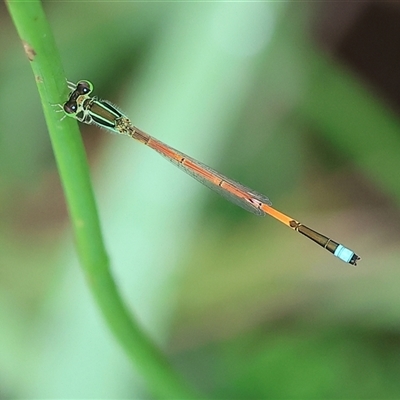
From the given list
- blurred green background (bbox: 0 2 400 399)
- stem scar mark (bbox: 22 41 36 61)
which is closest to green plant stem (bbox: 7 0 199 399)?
stem scar mark (bbox: 22 41 36 61)

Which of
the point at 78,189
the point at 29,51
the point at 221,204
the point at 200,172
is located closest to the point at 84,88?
the point at 200,172

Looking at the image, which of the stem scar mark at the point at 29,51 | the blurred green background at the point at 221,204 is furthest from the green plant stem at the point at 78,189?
the blurred green background at the point at 221,204

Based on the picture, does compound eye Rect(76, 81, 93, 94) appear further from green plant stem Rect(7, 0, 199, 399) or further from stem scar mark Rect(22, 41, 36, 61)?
stem scar mark Rect(22, 41, 36, 61)

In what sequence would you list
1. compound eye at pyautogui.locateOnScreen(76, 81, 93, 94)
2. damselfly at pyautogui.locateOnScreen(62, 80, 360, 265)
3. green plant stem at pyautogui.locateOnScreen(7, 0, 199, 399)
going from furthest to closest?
1. damselfly at pyautogui.locateOnScreen(62, 80, 360, 265)
2. compound eye at pyautogui.locateOnScreen(76, 81, 93, 94)
3. green plant stem at pyautogui.locateOnScreen(7, 0, 199, 399)

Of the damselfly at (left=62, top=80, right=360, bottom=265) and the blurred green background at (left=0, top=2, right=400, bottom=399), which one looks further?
the blurred green background at (left=0, top=2, right=400, bottom=399)

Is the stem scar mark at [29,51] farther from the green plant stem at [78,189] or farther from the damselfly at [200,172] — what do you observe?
the damselfly at [200,172]

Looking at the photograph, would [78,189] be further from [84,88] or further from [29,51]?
[84,88]
